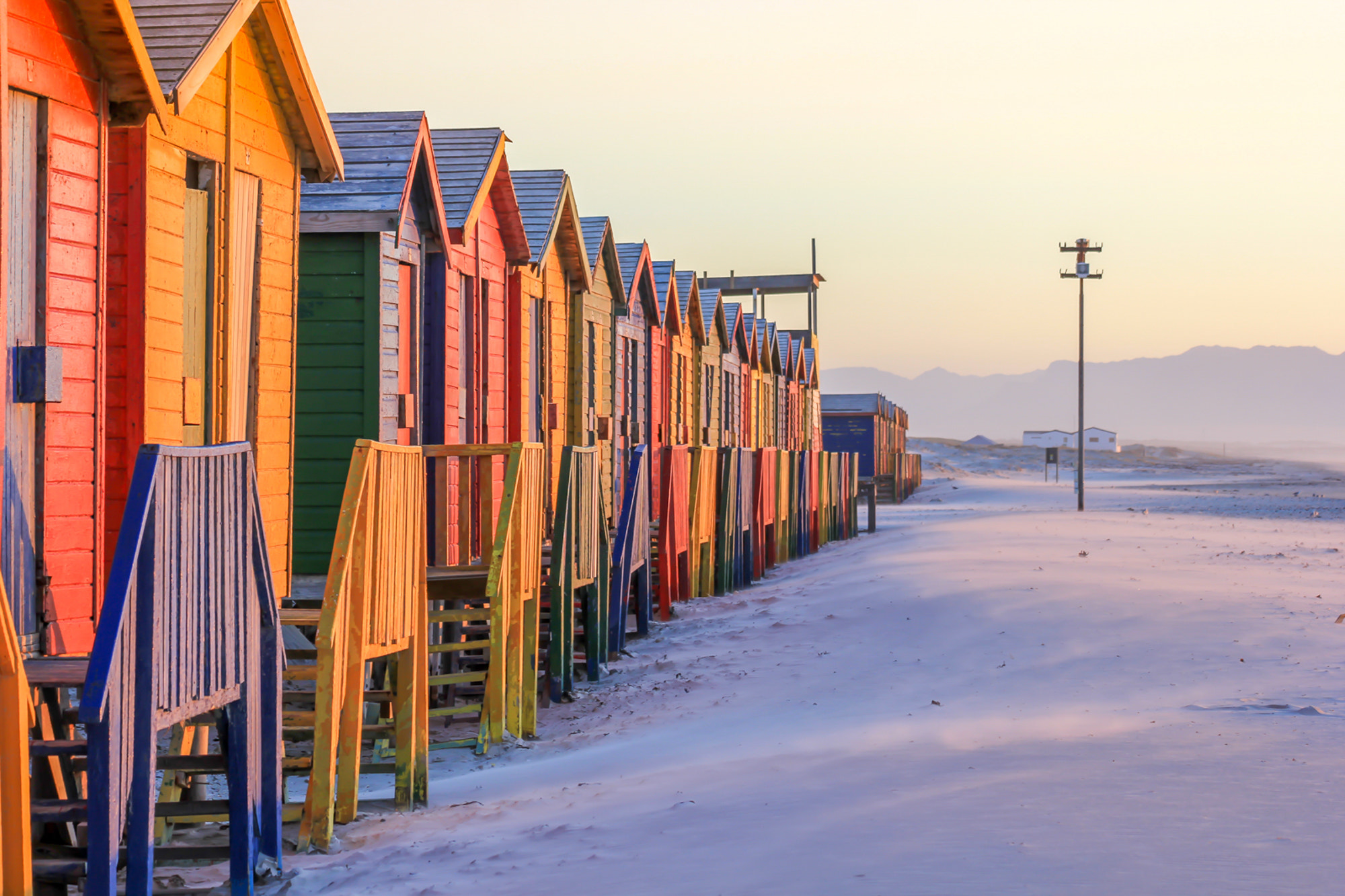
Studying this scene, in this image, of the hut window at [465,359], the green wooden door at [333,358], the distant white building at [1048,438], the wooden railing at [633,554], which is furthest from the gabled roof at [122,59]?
the distant white building at [1048,438]

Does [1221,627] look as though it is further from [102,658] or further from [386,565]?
[102,658]

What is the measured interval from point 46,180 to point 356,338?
4.15 metres

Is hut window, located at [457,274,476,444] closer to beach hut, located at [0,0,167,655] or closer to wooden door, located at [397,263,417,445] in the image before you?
wooden door, located at [397,263,417,445]

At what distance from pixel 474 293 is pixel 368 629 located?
22.5ft

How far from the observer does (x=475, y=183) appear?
12.1 meters

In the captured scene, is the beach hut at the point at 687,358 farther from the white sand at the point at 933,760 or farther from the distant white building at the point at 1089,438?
the distant white building at the point at 1089,438

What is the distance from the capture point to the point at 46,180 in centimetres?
609

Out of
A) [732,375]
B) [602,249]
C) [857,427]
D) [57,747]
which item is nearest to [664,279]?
[602,249]

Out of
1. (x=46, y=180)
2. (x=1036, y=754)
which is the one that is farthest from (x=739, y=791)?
(x=46, y=180)

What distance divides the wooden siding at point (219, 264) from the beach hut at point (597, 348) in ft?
23.3

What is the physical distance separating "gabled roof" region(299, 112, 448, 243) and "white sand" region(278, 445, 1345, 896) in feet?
13.5

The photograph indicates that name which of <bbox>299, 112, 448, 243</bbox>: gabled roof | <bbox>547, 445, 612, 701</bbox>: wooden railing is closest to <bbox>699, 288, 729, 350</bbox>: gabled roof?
<bbox>547, 445, 612, 701</bbox>: wooden railing

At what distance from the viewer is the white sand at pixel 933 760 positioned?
470 cm

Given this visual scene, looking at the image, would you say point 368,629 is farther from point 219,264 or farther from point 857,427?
point 857,427
